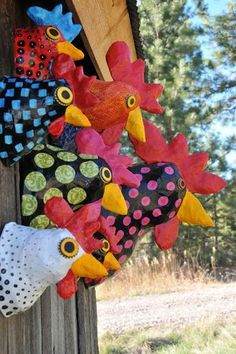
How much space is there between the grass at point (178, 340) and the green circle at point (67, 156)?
13.6 ft

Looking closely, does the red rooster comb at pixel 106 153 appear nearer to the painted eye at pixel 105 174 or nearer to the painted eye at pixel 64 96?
the painted eye at pixel 105 174

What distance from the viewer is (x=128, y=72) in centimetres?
90

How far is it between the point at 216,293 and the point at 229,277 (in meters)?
2.39

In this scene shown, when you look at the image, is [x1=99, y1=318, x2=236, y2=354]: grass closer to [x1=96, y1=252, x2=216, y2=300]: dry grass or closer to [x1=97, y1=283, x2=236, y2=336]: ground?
[x1=97, y1=283, x2=236, y2=336]: ground

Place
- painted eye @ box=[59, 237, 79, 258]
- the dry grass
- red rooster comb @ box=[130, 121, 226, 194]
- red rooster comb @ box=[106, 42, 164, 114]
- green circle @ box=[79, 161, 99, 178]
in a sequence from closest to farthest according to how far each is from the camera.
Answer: painted eye @ box=[59, 237, 79, 258], green circle @ box=[79, 161, 99, 178], red rooster comb @ box=[106, 42, 164, 114], red rooster comb @ box=[130, 121, 226, 194], the dry grass

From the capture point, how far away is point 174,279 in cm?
807

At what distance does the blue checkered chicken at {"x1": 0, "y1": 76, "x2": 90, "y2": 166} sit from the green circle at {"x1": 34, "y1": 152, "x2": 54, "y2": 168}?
0.06 metres

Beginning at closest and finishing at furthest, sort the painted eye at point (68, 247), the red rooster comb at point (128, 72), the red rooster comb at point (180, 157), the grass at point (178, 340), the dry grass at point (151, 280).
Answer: the painted eye at point (68, 247) → the red rooster comb at point (128, 72) → the red rooster comb at point (180, 157) → the grass at point (178, 340) → the dry grass at point (151, 280)

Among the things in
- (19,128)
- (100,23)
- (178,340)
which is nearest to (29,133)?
(19,128)

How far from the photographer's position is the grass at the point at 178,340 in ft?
15.9

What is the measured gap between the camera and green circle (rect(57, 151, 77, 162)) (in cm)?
81

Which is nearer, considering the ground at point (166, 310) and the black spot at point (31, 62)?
the black spot at point (31, 62)

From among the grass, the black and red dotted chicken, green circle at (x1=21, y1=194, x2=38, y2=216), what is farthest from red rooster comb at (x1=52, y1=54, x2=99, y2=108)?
the grass

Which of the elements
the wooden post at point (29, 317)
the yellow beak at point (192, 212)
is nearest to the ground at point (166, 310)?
the wooden post at point (29, 317)
